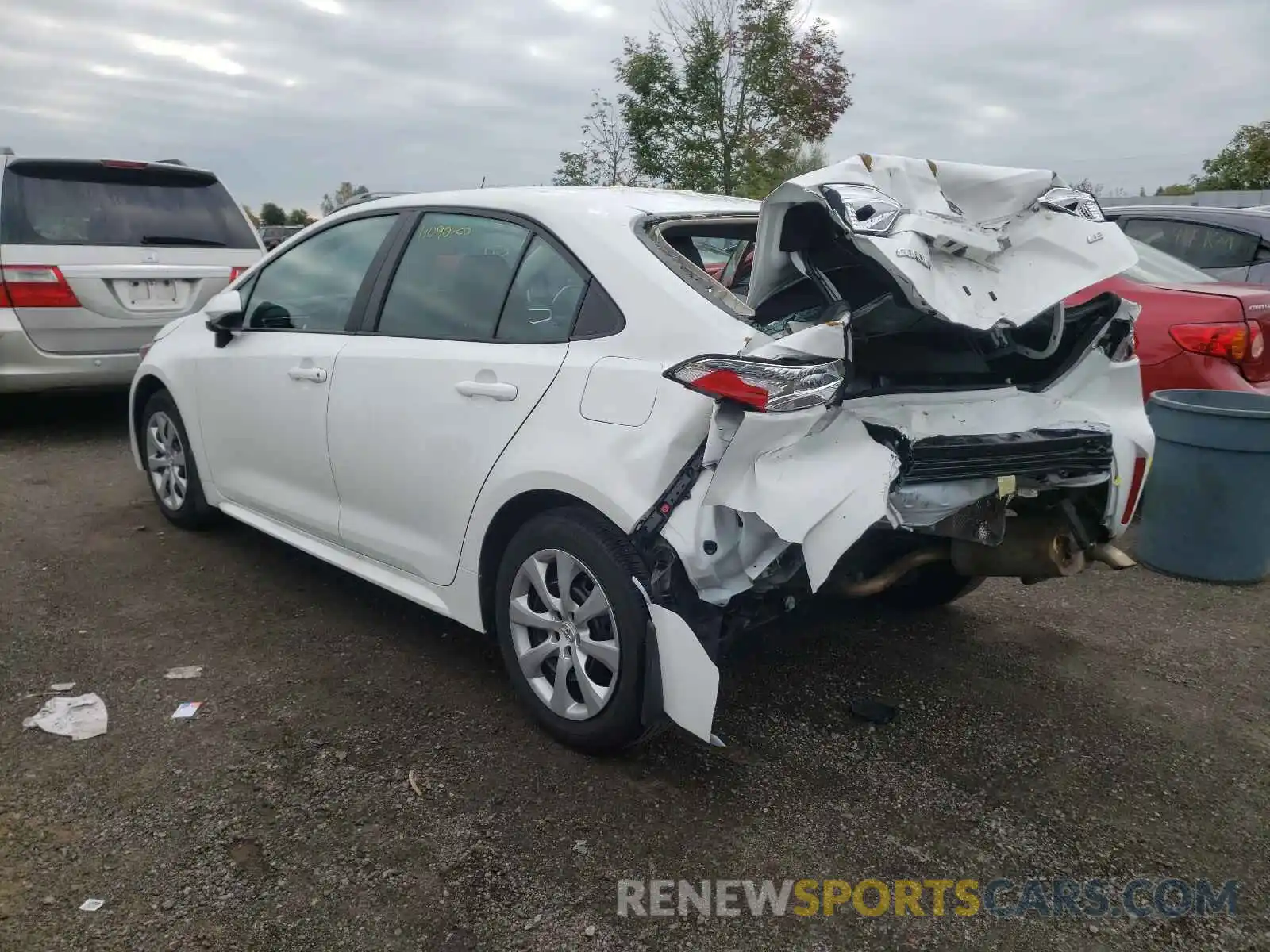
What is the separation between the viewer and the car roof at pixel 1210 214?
7.23 m

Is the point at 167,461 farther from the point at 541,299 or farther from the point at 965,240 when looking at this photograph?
the point at 965,240

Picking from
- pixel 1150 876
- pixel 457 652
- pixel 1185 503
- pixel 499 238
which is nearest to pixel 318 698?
pixel 457 652

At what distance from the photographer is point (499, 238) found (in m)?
3.27

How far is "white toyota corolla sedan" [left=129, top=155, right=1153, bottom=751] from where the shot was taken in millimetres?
2457

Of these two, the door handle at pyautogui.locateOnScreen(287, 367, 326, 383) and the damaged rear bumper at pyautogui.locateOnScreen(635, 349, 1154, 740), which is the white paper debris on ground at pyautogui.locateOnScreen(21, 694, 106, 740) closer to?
the door handle at pyautogui.locateOnScreen(287, 367, 326, 383)

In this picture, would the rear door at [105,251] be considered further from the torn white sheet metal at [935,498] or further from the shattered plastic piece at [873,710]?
the torn white sheet metal at [935,498]

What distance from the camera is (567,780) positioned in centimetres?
286

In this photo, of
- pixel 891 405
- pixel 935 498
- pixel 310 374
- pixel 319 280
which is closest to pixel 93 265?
pixel 319 280

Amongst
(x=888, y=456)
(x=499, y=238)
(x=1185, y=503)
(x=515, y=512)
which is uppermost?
(x=499, y=238)

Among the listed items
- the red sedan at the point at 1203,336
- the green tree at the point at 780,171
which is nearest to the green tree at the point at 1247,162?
the green tree at the point at 780,171

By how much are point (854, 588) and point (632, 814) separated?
922 mm

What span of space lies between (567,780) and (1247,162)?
37.3 meters

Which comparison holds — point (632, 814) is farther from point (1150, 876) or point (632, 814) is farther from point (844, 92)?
point (844, 92)

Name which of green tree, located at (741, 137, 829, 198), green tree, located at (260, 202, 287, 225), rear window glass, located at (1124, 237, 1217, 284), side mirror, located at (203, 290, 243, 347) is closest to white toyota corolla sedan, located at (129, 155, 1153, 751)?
side mirror, located at (203, 290, 243, 347)
